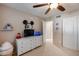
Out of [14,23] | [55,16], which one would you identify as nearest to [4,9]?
[14,23]

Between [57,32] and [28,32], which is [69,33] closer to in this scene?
[57,32]

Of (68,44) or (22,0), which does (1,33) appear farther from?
(68,44)

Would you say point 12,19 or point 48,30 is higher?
point 12,19

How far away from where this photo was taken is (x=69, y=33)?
64.9 inches

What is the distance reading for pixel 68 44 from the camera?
1.73 metres

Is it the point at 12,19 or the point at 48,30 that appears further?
the point at 48,30

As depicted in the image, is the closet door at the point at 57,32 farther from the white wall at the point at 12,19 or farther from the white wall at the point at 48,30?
the white wall at the point at 12,19

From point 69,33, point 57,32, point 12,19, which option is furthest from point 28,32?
point 69,33

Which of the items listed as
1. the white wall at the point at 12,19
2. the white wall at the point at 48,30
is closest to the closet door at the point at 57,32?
the white wall at the point at 48,30

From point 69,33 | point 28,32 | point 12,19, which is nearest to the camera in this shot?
point 12,19

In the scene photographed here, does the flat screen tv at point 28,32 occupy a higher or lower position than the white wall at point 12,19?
lower

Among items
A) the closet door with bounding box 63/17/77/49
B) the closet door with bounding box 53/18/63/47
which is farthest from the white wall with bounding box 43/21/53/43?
the closet door with bounding box 63/17/77/49

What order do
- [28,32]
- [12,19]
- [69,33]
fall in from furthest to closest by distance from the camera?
1. [28,32]
2. [69,33]
3. [12,19]

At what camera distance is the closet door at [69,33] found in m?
1.62
